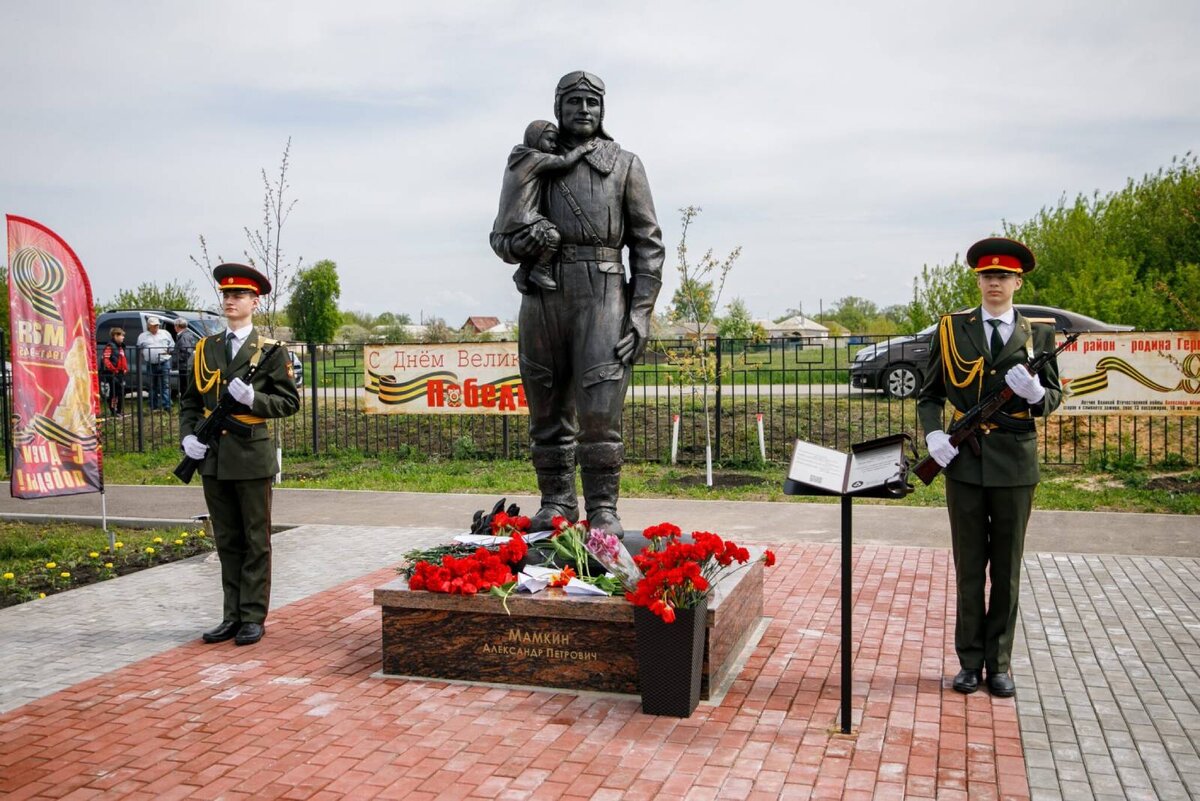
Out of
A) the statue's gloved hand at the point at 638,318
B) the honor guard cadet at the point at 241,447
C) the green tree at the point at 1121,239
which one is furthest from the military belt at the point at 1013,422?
the green tree at the point at 1121,239

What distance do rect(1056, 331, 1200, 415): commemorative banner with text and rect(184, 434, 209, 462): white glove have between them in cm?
925

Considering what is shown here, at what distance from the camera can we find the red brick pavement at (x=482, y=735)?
159 inches

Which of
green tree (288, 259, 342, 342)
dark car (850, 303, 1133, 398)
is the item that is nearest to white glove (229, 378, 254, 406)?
dark car (850, 303, 1133, 398)

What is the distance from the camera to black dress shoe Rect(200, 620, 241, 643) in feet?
19.9

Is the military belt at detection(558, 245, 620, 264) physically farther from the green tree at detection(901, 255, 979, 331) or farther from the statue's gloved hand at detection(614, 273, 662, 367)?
the green tree at detection(901, 255, 979, 331)

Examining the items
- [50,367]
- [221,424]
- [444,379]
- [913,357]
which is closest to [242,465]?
[221,424]

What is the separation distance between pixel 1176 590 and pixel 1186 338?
5617 mm

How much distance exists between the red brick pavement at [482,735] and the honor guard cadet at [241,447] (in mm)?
301

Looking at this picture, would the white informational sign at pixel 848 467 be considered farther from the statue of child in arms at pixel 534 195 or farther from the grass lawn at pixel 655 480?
the grass lawn at pixel 655 480

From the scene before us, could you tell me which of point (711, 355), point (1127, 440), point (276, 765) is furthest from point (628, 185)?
point (1127, 440)

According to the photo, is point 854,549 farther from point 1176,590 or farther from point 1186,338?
point 1186,338

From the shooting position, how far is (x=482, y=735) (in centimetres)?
457

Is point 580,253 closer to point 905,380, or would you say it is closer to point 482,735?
point 482,735

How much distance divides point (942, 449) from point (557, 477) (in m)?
2.31
